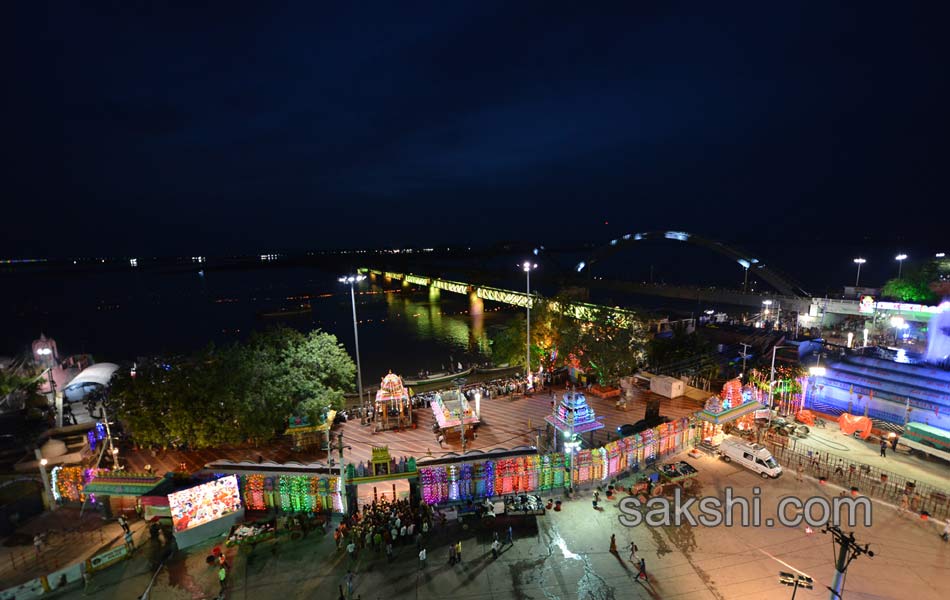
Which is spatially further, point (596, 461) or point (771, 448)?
point (771, 448)

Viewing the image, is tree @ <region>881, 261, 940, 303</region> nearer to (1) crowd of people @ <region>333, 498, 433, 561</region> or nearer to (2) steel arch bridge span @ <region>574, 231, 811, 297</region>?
(2) steel arch bridge span @ <region>574, 231, 811, 297</region>

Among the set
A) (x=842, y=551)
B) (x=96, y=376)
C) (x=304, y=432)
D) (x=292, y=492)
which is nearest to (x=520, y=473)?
(x=292, y=492)

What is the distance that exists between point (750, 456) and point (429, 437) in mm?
15261

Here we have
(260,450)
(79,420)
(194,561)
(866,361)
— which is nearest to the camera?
(194,561)

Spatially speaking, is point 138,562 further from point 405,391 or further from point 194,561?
point 405,391

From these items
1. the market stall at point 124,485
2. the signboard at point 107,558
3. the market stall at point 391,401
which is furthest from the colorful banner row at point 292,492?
the market stall at point 391,401

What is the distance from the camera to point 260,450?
73.7 ft

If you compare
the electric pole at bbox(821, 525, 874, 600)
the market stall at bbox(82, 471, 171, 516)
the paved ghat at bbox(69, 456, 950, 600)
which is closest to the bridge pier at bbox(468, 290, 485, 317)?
the market stall at bbox(82, 471, 171, 516)

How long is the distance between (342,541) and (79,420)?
87.6 ft

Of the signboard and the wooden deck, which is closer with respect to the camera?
the signboard

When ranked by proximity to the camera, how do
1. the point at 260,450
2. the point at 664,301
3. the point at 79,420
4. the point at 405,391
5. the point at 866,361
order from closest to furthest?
the point at 260,450
the point at 405,391
the point at 866,361
the point at 79,420
the point at 664,301

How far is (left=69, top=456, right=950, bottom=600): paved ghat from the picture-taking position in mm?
14547

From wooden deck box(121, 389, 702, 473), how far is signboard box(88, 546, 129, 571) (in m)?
4.26

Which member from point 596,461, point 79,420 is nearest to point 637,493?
point 596,461
